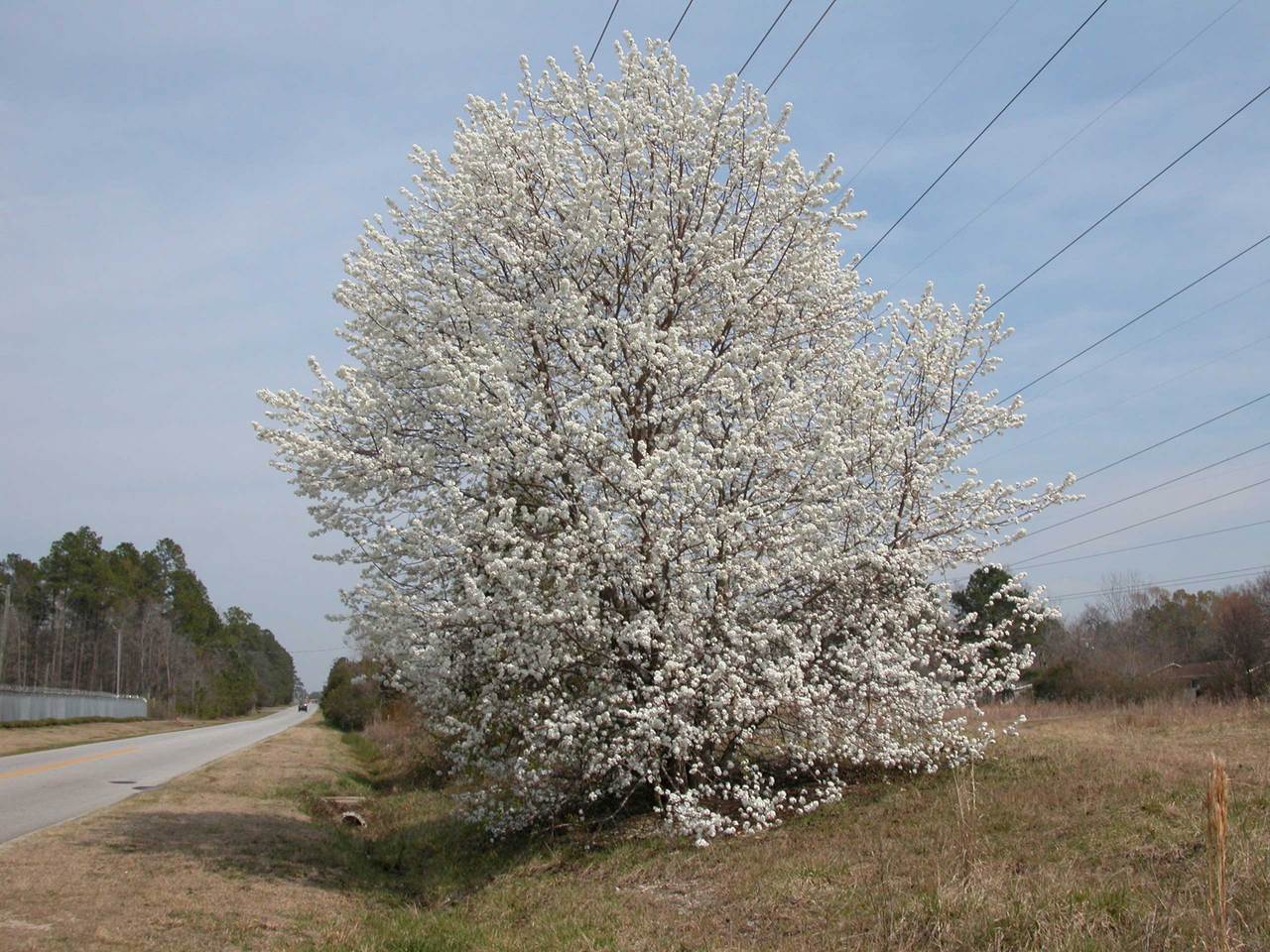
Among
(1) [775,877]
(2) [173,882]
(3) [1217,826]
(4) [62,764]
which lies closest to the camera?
(3) [1217,826]

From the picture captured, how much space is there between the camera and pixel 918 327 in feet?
40.8

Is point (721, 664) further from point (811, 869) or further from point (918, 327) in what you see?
point (918, 327)

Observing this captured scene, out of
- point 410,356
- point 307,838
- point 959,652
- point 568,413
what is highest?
point 410,356

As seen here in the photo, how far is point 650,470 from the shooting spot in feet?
33.0

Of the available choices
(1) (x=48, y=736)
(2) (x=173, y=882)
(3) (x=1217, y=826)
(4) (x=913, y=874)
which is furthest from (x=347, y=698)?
(3) (x=1217, y=826)

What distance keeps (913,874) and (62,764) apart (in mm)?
→ 21674

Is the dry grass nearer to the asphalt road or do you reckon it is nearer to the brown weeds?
the asphalt road

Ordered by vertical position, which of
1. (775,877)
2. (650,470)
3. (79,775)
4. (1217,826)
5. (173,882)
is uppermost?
(650,470)

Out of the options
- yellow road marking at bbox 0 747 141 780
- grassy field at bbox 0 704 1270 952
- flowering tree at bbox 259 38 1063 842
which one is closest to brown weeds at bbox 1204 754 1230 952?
grassy field at bbox 0 704 1270 952

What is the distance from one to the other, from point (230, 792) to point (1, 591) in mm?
65916

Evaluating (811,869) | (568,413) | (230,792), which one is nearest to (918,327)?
(568,413)

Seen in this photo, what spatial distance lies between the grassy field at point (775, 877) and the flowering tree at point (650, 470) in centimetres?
83

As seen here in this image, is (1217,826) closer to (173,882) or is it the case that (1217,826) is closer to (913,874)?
(913,874)

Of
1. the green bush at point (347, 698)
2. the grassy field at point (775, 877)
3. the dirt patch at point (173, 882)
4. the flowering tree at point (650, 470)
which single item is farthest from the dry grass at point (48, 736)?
the flowering tree at point (650, 470)
